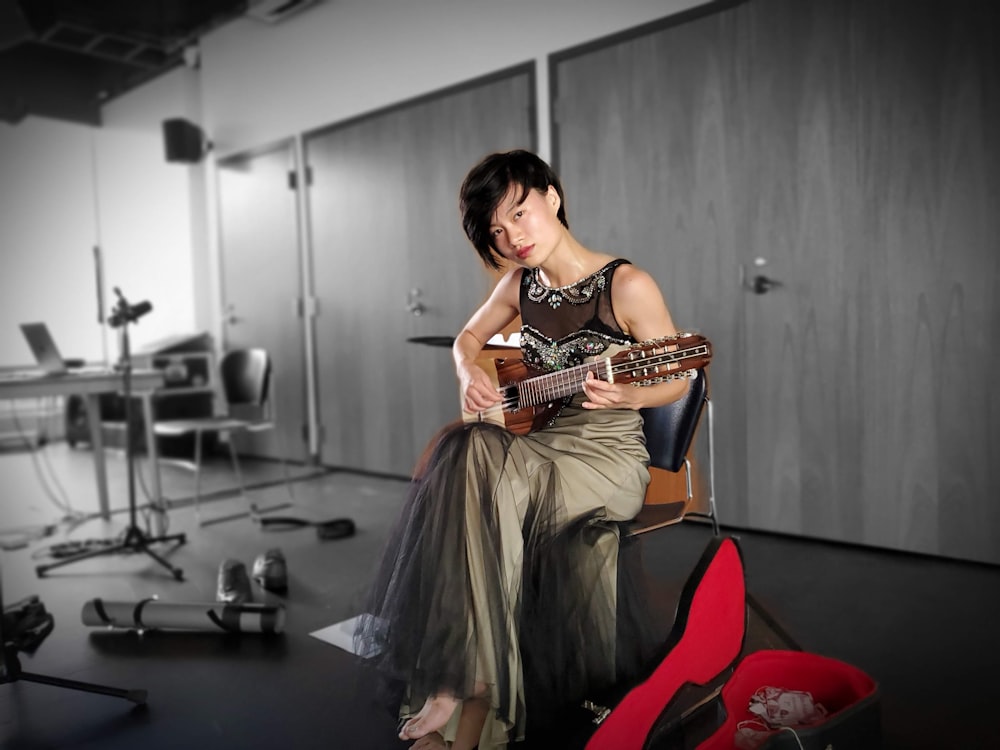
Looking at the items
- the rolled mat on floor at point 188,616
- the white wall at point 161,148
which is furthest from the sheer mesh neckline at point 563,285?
the white wall at point 161,148

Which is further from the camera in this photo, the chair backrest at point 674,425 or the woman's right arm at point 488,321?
the woman's right arm at point 488,321

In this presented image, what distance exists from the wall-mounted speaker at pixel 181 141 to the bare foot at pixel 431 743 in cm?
512

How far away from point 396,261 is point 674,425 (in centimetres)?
293

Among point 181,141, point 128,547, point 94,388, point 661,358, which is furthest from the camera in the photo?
point 181,141

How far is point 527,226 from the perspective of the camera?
5.32 ft

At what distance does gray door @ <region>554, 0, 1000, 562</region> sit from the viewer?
2566mm

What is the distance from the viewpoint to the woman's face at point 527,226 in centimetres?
161

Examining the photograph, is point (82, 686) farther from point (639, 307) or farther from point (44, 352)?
point (44, 352)

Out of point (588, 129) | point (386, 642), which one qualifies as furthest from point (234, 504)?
point (386, 642)

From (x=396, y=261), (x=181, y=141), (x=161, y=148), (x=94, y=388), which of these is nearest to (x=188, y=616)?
(x=94, y=388)

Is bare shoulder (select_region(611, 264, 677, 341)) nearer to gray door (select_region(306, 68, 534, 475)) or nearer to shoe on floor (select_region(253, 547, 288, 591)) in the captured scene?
shoe on floor (select_region(253, 547, 288, 591))

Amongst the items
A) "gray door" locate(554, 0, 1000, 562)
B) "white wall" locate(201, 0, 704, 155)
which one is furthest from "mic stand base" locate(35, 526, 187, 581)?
"white wall" locate(201, 0, 704, 155)

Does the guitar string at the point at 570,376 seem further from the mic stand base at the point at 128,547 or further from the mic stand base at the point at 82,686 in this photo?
the mic stand base at the point at 128,547

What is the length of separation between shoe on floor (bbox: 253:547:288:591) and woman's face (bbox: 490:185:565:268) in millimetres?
1509
